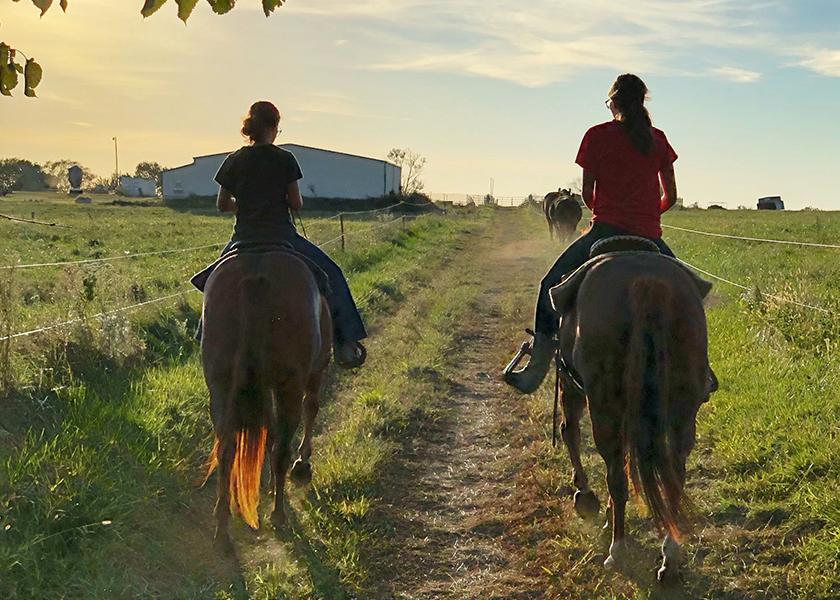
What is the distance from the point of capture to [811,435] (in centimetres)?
592

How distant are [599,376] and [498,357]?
599 centimetres

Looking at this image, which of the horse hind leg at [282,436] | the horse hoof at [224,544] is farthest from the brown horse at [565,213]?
the horse hoof at [224,544]

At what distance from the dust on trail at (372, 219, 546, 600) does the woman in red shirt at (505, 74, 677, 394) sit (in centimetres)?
200

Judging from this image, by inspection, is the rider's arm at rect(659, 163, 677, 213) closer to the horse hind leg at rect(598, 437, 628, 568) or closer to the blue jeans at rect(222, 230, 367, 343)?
the horse hind leg at rect(598, 437, 628, 568)

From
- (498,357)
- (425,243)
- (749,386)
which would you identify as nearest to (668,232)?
(425,243)

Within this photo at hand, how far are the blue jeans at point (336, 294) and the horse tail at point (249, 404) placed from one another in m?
0.95

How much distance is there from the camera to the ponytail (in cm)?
504

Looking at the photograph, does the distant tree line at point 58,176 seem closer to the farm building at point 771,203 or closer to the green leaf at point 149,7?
the farm building at point 771,203

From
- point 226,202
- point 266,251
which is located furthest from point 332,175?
point 266,251

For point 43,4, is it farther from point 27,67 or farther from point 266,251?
point 266,251

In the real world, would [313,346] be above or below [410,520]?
above

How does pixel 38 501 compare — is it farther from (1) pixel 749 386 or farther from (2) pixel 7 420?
(1) pixel 749 386

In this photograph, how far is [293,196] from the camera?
5.76 meters

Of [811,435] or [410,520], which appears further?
[811,435]
